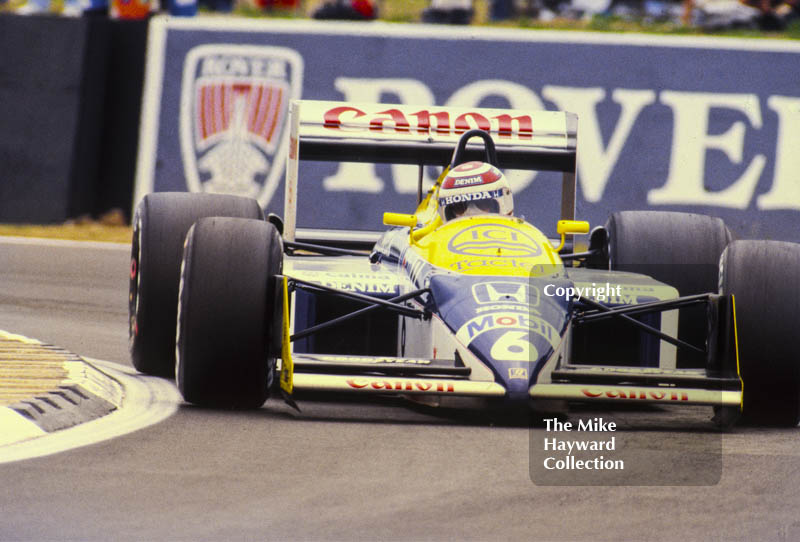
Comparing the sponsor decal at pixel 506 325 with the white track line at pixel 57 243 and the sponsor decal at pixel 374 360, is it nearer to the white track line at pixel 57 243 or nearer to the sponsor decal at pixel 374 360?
the sponsor decal at pixel 374 360

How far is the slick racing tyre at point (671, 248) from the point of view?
8719 millimetres

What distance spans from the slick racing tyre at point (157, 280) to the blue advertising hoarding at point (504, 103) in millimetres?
5965

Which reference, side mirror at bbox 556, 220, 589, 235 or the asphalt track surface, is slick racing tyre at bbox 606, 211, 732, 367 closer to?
side mirror at bbox 556, 220, 589, 235

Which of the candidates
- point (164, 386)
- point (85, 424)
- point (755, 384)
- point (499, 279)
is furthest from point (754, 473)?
point (164, 386)

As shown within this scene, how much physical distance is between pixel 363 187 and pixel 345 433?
805 cm

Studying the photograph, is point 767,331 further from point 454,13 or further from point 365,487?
point 454,13

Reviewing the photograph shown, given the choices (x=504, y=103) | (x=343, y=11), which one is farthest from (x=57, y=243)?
(x=343, y=11)

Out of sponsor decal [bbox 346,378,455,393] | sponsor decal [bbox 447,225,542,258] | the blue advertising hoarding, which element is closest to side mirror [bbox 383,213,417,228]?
sponsor decal [bbox 447,225,542,258]

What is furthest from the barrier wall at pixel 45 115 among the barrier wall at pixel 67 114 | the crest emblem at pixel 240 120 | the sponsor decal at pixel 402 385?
the sponsor decal at pixel 402 385

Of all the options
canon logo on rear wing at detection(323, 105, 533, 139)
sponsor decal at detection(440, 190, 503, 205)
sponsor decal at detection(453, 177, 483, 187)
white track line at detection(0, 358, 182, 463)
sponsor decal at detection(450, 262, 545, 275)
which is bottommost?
white track line at detection(0, 358, 182, 463)

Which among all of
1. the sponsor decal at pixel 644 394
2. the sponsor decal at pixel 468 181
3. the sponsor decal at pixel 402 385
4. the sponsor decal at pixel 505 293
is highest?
the sponsor decal at pixel 468 181

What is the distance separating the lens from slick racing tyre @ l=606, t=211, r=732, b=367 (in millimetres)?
8719

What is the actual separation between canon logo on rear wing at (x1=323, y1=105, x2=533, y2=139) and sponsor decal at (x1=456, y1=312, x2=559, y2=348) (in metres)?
2.76

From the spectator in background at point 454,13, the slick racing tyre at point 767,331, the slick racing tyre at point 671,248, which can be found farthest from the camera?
the spectator in background at point 454,13
